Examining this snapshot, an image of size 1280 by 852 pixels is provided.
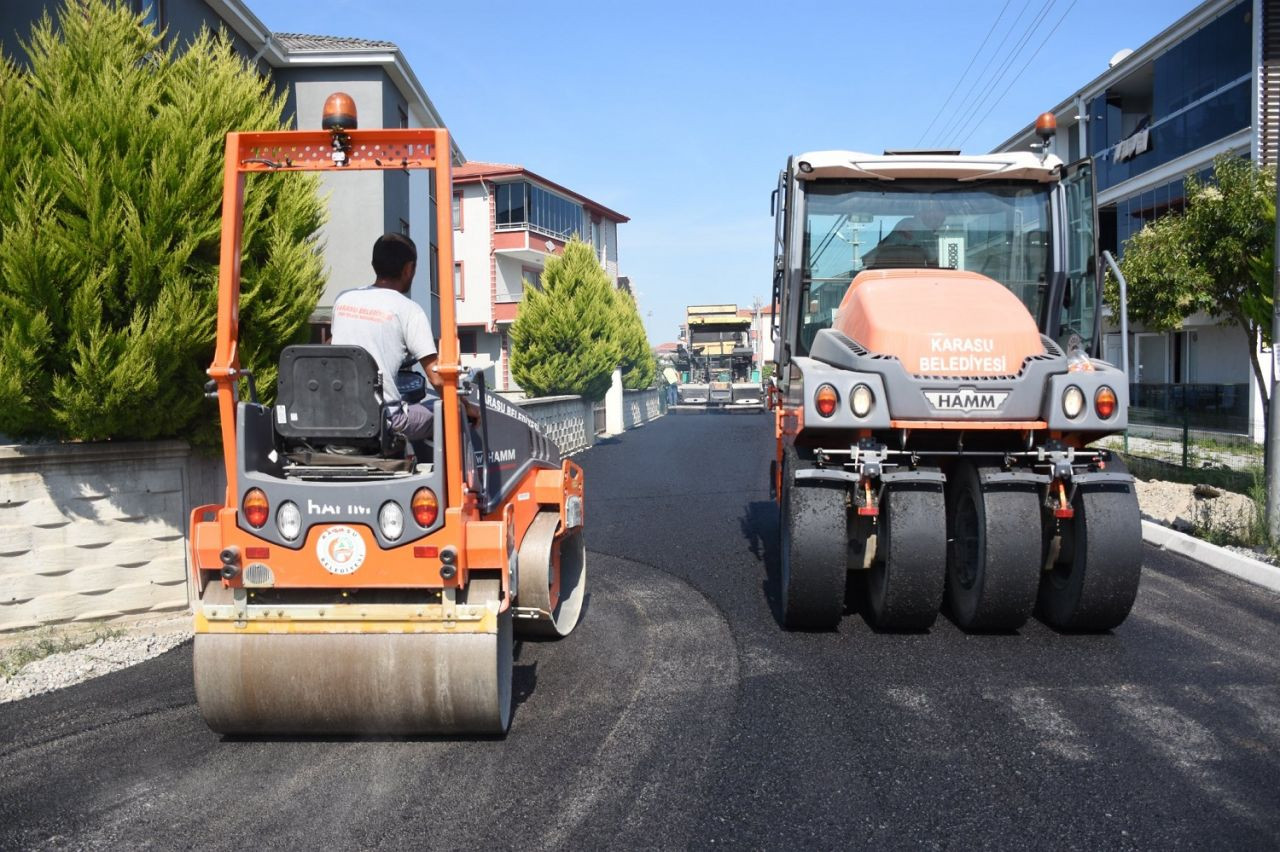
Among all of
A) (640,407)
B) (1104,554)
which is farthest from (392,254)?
(640,407)

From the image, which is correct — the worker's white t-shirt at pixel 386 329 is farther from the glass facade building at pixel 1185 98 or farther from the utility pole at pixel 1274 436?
the glass facade building at pixel 1185 98

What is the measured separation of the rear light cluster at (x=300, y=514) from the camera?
456cm

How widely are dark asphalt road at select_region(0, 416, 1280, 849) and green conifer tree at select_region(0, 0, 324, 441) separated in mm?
1725

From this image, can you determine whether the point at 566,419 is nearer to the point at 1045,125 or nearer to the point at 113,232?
the point at 1045,125

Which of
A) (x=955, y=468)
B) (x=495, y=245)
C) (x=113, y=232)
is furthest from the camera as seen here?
(x=495, y=245)

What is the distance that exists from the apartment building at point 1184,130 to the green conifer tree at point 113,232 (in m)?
17.0

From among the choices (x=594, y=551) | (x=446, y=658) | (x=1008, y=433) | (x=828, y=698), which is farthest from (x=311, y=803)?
(x=594, y=551)

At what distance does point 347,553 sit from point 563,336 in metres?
19.3

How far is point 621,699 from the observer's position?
5.35 meters

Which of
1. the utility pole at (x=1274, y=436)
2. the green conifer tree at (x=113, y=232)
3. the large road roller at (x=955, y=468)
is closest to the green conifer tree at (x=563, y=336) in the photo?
the utility pole at (x=1274, y=436)

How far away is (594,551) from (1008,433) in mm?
4357

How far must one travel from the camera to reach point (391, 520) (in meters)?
4.56

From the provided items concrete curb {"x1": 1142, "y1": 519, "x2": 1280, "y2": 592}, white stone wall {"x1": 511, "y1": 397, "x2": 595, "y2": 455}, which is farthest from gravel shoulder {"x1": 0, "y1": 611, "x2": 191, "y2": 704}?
white stone wall {"x1": 511, "y1": 397, "x2": 595, "y2": 455}

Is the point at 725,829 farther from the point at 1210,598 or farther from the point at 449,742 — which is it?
the point at 1210,598
